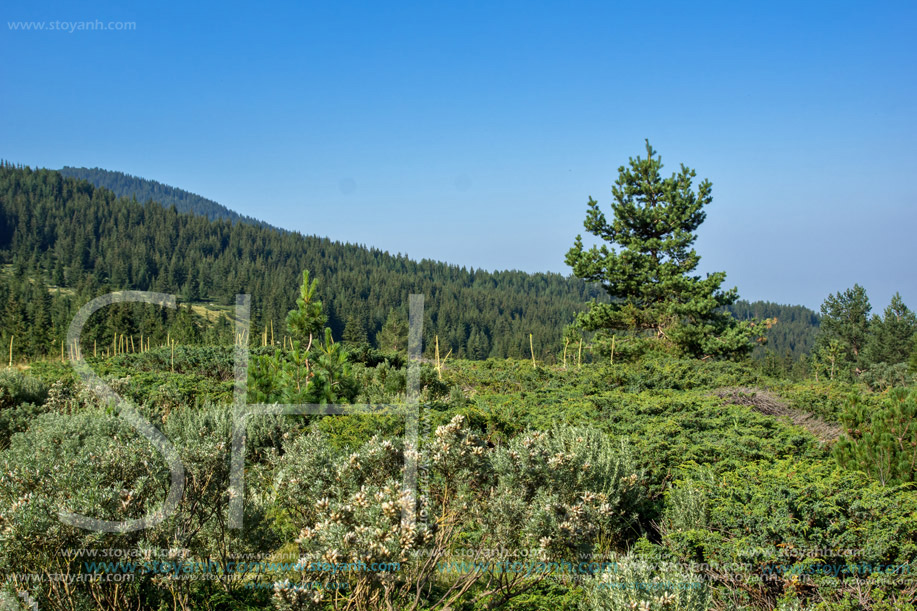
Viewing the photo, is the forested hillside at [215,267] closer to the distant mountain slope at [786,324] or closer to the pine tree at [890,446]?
the distant mountain slope at [786,324]

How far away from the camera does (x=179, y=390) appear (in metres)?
10.1

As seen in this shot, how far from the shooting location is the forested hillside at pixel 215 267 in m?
95.3

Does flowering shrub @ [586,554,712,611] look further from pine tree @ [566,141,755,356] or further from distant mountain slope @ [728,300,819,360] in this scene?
distant mountain slope @ [728,300,819,360]

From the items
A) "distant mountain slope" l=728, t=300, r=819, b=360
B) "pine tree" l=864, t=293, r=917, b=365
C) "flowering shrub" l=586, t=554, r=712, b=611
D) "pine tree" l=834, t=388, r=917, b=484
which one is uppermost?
"distant mountain slope" l=728, t=300, r=819, b=360

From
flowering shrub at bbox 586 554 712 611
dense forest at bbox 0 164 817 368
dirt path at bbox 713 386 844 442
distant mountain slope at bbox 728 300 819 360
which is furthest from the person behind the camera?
distant mountain slope at bbox 728 300 819 360

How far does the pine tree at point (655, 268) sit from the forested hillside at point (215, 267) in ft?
204

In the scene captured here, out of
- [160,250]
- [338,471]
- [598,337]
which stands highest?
[160,250]

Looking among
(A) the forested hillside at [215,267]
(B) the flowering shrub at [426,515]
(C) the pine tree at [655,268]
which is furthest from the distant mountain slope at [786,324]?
(B) the flowering shrub at [426,515]

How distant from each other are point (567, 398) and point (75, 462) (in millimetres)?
7006

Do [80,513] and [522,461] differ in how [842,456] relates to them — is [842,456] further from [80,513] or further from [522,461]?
[80,513]

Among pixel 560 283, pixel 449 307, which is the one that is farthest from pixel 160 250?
pixel 560 283

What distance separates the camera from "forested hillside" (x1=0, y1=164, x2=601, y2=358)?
95312 millimetres

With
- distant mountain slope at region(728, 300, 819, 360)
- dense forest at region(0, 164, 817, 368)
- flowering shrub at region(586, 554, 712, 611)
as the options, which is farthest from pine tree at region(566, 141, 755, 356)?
distant mountain slope at region(728, 300, 819, 360)

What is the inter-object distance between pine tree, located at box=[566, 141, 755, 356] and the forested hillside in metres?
62.1
